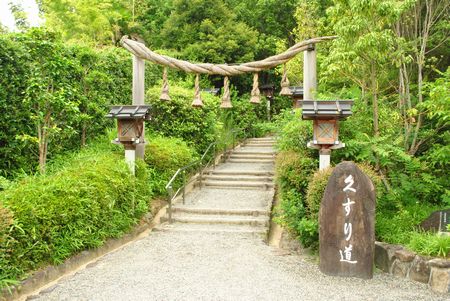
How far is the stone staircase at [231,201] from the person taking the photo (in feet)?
29.5

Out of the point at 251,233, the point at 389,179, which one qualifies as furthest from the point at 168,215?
the point at 389,179

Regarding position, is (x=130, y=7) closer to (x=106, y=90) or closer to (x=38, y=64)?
(x=106, y=90)

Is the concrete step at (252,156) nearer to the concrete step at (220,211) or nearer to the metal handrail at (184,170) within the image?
the metal handrail at (184,170)

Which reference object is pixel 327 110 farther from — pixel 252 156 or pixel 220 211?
pixel 252 156

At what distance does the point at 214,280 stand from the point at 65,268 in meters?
2.30

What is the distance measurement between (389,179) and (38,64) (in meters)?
7.50

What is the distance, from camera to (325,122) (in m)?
7.52

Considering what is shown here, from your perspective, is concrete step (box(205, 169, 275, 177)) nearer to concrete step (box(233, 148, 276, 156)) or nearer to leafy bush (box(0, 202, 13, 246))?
concrete step (box(233, 148, 276, 156))

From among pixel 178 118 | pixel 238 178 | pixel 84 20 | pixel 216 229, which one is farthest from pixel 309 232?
pixel 84 20

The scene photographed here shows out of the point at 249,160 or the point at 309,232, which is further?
the point at 249,160

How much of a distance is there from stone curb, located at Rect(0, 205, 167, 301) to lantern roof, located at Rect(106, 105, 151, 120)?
2.36 meters

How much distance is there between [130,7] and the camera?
922 inches

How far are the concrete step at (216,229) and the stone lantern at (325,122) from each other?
2.05 metres

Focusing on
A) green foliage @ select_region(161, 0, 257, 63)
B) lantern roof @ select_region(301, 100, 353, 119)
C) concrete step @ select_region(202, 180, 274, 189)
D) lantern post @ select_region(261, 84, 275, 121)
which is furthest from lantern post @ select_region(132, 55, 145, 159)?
lantern post @ select_region(261, 84, 275, 121)
